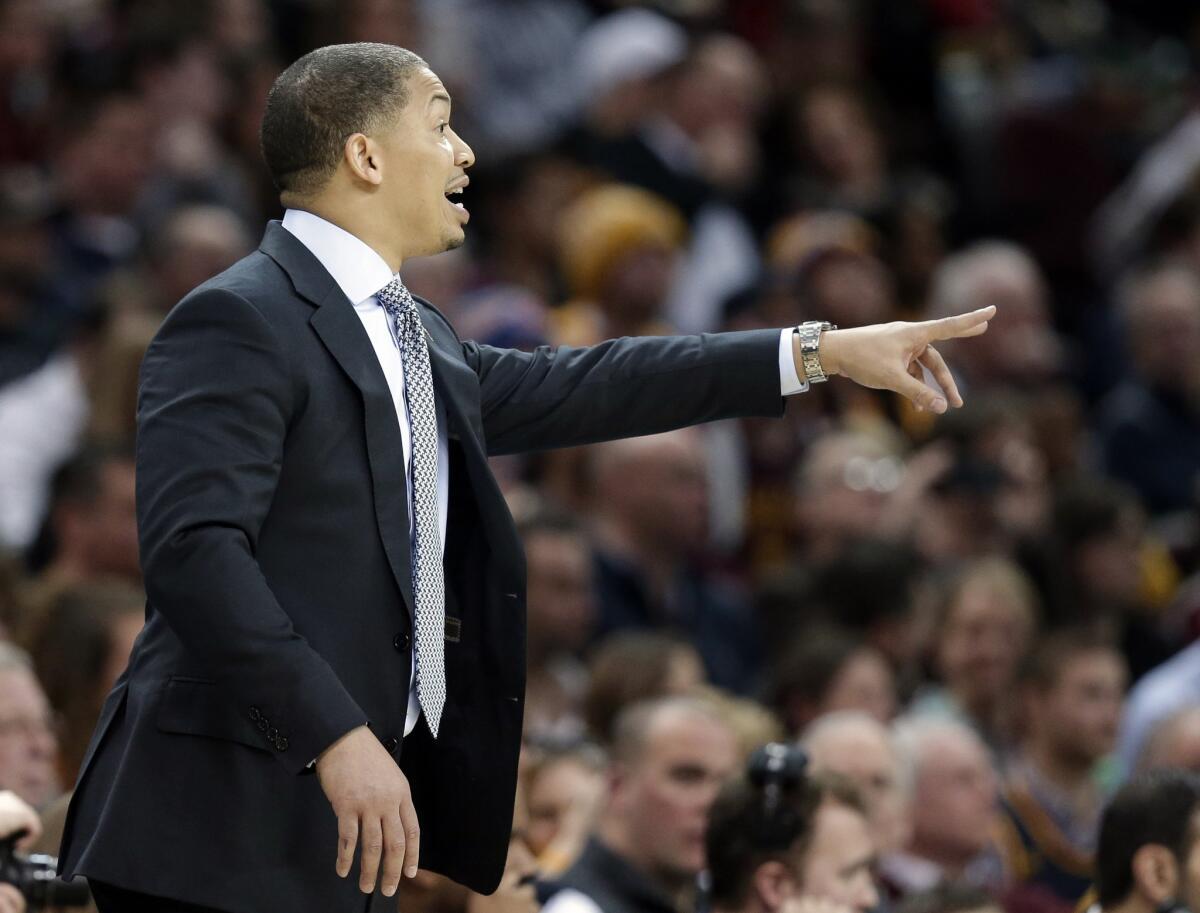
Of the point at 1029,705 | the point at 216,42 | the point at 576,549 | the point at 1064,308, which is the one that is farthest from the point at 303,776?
the point at 1064,308

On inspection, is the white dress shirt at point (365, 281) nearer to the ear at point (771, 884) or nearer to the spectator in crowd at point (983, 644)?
the ear at point (771, 884)

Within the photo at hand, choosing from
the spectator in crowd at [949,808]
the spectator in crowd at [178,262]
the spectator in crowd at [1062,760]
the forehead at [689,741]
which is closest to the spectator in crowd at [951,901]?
the forehead at [689,741]

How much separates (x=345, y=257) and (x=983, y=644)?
438 centimetres

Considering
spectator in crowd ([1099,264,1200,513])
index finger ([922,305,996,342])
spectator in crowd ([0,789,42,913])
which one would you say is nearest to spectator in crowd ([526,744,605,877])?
spectator in crowd ([0,789,42,913])

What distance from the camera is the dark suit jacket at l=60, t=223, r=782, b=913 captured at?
2594mm

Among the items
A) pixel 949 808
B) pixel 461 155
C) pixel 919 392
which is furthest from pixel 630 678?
pixel 461 155

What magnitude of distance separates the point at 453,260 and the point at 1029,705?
112 inches

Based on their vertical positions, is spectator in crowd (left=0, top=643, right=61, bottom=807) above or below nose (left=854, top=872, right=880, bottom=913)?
above

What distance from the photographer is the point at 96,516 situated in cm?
613

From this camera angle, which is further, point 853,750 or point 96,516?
point 96,516

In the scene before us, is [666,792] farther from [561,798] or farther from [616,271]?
[616,271]

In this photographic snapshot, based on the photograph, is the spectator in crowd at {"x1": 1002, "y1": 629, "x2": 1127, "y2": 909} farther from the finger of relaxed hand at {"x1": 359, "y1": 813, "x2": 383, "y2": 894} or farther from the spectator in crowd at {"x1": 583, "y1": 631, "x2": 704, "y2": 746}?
the finger of relaxed hand at {"x1": 359, "y1": 813, "x2": 383, "y2": 894}

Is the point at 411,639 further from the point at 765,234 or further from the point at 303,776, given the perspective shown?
the point at 765,234

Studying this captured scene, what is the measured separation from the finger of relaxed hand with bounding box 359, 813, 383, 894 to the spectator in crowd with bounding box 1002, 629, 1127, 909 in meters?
3.92
